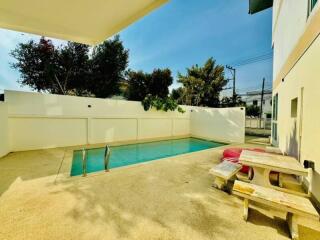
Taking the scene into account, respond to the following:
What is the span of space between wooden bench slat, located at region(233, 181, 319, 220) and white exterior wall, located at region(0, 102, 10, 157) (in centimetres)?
783

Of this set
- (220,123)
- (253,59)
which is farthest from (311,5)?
(253,59)

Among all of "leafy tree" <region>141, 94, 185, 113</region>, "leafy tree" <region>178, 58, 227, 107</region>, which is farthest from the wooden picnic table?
"leafy tree" <region>178, 58, 227, 107</region>

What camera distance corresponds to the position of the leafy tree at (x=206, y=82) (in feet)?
55.6

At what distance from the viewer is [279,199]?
2.07m

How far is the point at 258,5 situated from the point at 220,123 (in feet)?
24.5

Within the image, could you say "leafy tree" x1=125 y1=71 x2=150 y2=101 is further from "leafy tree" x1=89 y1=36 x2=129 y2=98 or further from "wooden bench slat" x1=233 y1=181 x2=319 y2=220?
"wooden bench slat" x1=233 y1=181 x2=319 y2=220

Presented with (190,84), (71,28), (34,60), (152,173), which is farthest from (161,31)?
(152,173)

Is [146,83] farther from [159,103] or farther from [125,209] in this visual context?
[125,209]

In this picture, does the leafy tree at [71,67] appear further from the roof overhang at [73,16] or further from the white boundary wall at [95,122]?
the roof overhang at [73,16]

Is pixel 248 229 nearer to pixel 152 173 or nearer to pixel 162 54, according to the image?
pixel 152 173

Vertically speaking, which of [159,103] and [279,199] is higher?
[159,103]

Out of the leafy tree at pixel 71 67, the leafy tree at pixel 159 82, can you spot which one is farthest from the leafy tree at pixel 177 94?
the leafy tree at pixel 71 67

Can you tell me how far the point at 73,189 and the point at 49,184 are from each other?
0.72 metres

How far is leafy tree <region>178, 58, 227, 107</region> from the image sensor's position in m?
16.9
